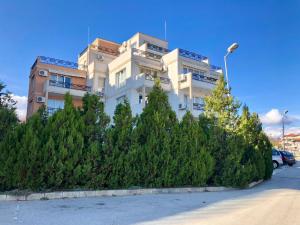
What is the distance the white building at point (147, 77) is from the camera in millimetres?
23453

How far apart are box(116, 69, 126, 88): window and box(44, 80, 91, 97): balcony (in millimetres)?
3255

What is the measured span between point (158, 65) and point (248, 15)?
40.1 feet

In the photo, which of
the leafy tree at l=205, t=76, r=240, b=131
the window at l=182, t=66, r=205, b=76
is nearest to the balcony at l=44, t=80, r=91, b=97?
the window at l=182, t=66, r=205, b=76

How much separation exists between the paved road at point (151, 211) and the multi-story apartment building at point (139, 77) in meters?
15.6

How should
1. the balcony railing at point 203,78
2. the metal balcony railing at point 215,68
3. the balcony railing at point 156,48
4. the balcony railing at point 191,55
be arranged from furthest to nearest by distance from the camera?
the balcony railing at point 156,48, the metal balcony railing at point 215,68, the balcony railing at point 191,55, the balcony railing at point 203,78

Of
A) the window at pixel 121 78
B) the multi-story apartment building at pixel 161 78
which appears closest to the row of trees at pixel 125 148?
the multi-story apartment building at pixel 161 78

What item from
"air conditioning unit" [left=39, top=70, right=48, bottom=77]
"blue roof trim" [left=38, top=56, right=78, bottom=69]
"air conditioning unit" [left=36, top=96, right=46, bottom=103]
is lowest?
"air conditioning unit" [left=36, top=96, right=46, bottom=103]

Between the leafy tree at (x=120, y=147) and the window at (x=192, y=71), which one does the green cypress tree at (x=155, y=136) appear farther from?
the window at (x=192, y=71)

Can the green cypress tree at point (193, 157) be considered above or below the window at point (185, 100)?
below

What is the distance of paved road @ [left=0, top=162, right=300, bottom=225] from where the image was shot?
537 centimetres

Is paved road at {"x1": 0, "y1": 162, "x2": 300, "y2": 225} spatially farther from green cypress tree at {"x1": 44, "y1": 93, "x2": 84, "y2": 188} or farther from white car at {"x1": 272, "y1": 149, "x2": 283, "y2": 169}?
white car at {"x1": 272, "y1": 149, "x2": 283, "y2": 169}

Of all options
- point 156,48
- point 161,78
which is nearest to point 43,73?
point 161,78

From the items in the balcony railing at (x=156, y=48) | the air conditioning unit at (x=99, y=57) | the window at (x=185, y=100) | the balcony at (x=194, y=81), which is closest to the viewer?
the balcony at (x=194, y=81)

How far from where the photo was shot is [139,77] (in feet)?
74.7
